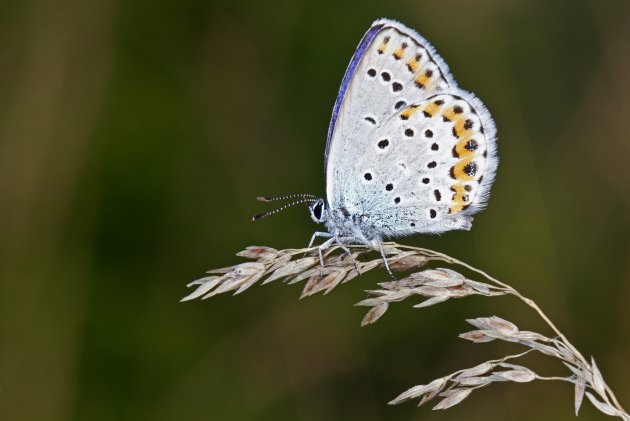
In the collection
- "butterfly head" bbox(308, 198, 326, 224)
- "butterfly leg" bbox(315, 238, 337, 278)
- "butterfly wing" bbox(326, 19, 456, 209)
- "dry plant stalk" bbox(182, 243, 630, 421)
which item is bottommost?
"dry plant stalk" bbox(182, 243, 630, 421)

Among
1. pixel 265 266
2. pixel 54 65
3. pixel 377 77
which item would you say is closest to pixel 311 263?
pixel 265 266

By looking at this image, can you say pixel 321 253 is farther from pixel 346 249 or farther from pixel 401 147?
pixel 401 147

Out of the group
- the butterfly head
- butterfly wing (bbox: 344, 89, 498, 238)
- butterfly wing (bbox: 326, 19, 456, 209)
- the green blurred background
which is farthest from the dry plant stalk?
the green blurred background

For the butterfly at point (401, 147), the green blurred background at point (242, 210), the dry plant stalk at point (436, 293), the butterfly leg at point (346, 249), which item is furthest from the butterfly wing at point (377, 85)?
the green blurred background at point (242, 210)

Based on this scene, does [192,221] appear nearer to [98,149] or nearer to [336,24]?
[98,149]

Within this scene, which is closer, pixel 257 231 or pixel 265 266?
pixel 265 266

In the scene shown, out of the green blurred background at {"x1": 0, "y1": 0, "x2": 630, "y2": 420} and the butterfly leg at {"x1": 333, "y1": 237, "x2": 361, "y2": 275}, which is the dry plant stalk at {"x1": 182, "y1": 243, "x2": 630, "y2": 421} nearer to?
the butterfly leg at {"x1": 333, "y1": 237, "x2": 361, "y2": 275}
